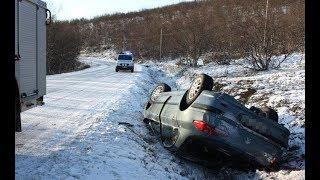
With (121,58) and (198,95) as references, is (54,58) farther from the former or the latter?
(198,95)

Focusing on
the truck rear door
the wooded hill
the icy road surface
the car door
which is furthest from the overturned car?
the wooded hill

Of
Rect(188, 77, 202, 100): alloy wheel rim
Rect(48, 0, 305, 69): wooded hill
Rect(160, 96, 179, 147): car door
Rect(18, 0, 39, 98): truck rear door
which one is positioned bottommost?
Rect(160, 96, 179, 147): car door

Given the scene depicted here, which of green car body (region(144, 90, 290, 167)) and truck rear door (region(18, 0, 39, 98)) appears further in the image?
truck rear door (region(18, 0, 39, 98))

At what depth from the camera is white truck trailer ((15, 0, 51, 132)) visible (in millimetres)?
7445

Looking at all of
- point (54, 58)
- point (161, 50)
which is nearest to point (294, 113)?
point (54, 58)

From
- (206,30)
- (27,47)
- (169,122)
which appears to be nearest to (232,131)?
(169,122)

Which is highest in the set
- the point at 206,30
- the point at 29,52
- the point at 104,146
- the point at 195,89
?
the point at 206,30

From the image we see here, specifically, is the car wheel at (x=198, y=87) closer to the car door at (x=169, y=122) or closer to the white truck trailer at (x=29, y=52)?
the car door at (x=169, y=122)

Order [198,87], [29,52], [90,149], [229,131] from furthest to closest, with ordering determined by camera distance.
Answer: [29,52], [198,87], [90,149], [229,131]

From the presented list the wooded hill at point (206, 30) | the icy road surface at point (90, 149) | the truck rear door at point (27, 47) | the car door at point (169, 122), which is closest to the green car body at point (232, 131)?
the car door at point (169, 122)

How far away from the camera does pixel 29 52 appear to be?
835 cm

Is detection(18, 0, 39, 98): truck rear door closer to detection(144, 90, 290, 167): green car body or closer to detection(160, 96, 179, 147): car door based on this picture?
detection(160, 96, 179, 147): car door

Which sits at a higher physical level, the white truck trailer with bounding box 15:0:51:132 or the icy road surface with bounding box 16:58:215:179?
the white truck trailer with bounding box 15:0:51:132

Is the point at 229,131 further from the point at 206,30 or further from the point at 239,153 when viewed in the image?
the point at 206,30
